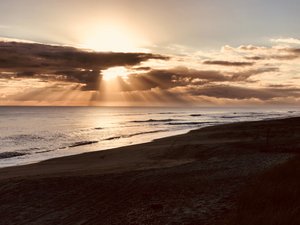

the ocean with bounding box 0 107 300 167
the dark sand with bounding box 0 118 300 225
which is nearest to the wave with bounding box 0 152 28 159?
the ocean with bounding box 0 107 300 167

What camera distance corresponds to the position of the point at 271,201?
36.0ft

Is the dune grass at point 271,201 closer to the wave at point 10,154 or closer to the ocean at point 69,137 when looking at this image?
the ocean at point 69,137

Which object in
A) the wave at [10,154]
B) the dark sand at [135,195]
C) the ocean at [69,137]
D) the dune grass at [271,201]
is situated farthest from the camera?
the ocean at [69,137]

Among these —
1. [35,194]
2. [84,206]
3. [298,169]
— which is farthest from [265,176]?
[35,194]

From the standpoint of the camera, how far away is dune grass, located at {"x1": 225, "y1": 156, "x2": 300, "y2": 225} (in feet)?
30.0

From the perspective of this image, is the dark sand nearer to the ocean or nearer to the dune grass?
the dune grass

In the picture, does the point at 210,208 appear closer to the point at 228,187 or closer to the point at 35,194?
the point at 228,187

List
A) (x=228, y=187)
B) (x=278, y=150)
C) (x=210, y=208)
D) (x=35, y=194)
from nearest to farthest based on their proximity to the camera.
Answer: (x=210, y=208) < (x=228, y=187) < (x=35, y=194) < (x=278, y=150)

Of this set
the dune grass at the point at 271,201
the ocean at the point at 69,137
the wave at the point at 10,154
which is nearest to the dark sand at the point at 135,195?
the dune grass at the point at 271,201

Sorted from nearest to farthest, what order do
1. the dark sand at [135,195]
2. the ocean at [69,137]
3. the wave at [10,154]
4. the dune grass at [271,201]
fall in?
the dune grass at [271,201] → the dark sand at [135,195] → the wave at [10,154] → the ocean at [69,137]

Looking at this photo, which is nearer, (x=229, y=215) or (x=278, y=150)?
(x=229, y=215)

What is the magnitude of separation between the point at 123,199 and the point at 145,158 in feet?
40.9

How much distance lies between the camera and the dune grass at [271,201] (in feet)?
30.0

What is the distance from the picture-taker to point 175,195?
1384cm
